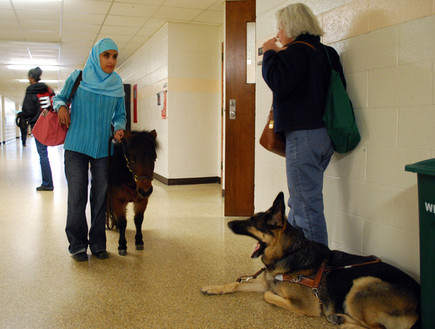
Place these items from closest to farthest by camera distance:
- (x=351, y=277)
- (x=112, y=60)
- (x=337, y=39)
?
(x=351, y=277)
(x=337, y=39)
(x=112, y=60)

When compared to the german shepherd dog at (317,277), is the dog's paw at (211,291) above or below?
below

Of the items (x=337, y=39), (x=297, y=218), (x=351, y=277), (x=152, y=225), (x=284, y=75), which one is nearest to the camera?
(x=351, y=277)

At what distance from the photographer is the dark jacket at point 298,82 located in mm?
2082

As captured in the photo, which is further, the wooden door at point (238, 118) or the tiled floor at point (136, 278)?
the wooden door at point (238, 118)

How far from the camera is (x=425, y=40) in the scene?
1941 mm

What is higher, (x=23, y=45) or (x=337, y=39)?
(x=23, y=45)

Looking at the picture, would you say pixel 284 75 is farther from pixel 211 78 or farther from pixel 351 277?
pixel 211 78

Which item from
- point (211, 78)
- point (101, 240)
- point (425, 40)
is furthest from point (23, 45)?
point (425, 40)

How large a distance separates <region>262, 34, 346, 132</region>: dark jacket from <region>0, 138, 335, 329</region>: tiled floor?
1071mm

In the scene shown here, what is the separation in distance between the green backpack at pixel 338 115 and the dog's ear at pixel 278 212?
1.92ft

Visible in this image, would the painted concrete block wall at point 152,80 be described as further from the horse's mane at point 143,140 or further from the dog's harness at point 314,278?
the dog's harness at point 314,278

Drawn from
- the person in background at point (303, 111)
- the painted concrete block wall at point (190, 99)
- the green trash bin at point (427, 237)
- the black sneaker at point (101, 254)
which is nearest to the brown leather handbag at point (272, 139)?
the person in background at point (303, 111)

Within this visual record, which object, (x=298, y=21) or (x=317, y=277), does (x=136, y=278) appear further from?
(x=298, y=21)

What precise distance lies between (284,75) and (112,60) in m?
1.38
